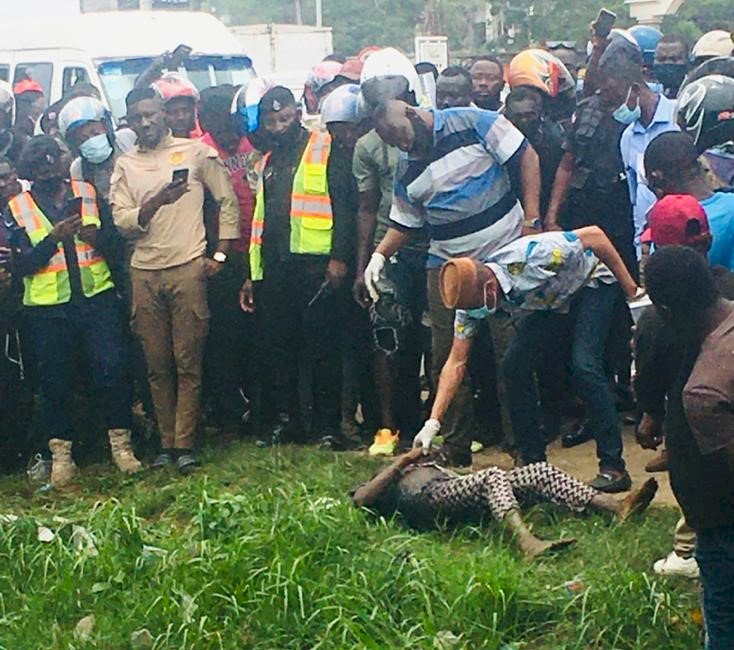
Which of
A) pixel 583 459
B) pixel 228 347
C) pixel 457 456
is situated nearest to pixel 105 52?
pixel 228 347

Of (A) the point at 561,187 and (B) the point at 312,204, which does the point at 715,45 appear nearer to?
(A) the point at 561,187

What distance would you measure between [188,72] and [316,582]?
33.7 ft

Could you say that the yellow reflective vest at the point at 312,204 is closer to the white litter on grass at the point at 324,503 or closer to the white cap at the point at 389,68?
the white cap at the point at 389,68

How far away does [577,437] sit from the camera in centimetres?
734

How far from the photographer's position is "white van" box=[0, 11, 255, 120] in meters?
14.1

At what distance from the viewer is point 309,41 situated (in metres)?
28.1

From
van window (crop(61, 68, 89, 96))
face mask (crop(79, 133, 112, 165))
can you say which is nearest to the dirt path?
face mask (crop(79, 133, 112, 165))

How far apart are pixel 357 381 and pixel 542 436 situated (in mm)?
1581

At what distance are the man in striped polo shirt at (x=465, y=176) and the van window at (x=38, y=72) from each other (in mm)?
8120

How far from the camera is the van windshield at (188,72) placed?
14.1 m

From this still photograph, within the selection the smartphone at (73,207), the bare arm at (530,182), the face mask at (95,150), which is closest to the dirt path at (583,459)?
the bare arm at (530,182)

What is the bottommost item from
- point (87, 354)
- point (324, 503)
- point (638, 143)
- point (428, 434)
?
point (324, 503)

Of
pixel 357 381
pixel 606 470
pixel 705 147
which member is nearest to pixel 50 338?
pixel 357 381

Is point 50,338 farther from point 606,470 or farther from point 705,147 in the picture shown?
point 705,147
